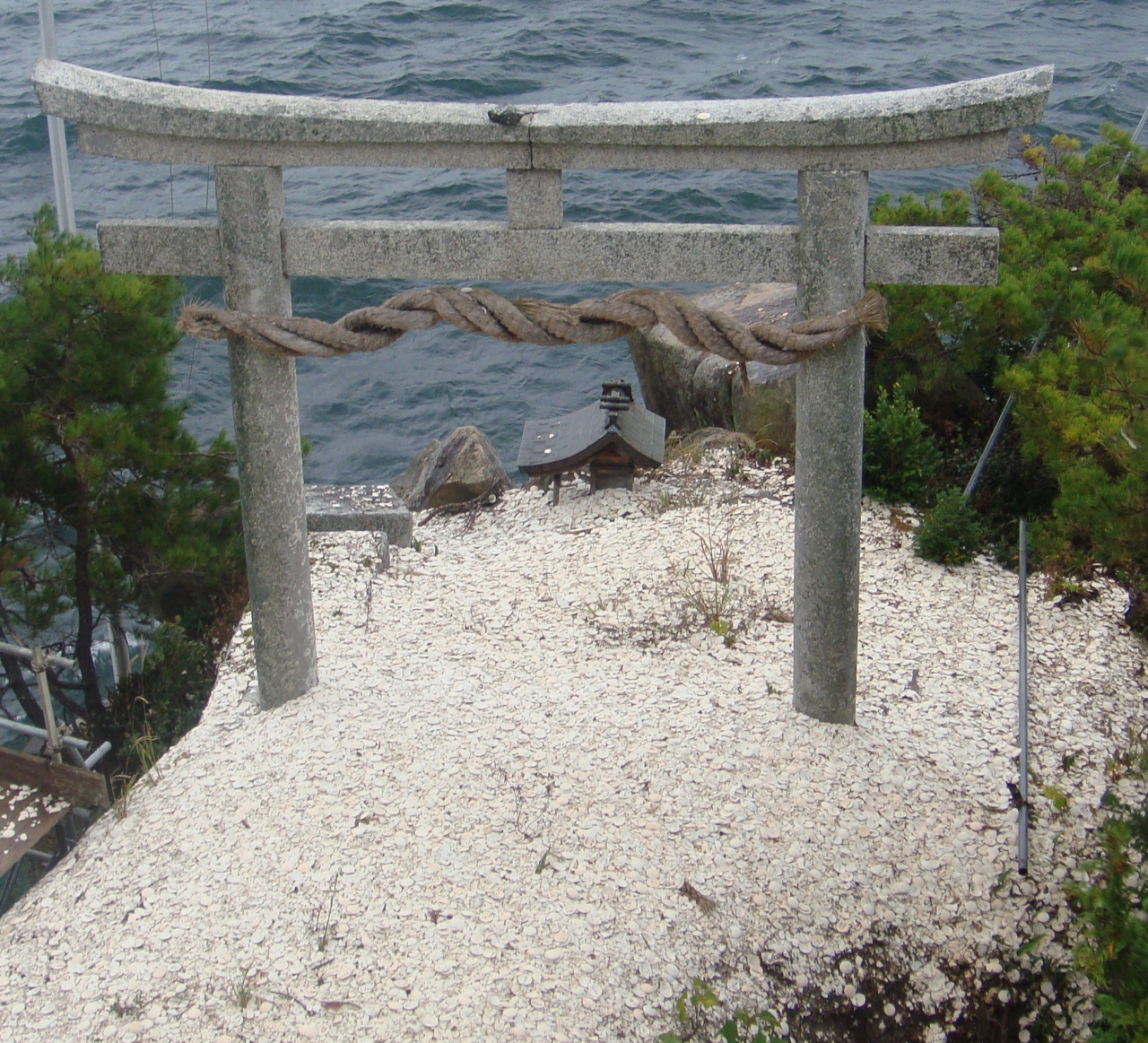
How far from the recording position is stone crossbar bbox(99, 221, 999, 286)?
418cm

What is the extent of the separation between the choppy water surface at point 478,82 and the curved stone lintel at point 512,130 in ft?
26.2

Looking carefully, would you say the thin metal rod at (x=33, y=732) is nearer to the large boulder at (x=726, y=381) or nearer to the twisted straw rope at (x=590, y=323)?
the twisted straw rope at (x=590, y=323)

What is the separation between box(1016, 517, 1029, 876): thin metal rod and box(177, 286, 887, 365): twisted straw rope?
200 centimetres

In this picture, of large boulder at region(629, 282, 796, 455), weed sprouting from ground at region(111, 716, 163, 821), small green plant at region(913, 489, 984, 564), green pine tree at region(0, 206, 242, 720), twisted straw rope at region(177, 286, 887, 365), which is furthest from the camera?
large boulder at region(629, 282, 796, 455)

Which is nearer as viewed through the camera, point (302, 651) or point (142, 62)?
point (302, 651)

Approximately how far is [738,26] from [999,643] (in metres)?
17.8

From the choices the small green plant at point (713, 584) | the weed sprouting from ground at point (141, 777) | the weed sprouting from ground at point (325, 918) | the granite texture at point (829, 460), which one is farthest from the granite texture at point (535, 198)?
the weed sprouting from ground at point (141, 777)

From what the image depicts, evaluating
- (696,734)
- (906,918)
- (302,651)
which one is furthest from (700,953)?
(302,651)

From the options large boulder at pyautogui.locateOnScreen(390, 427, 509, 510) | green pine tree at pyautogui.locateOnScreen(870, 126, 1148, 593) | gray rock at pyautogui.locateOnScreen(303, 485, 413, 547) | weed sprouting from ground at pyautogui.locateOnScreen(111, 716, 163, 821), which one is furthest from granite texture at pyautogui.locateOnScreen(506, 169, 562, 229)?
large boulder at pyautogui.locateOnScreen(390, 427, 509, 510)

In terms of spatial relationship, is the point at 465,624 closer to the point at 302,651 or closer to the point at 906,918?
the point at 302,651

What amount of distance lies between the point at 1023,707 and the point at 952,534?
1.50m

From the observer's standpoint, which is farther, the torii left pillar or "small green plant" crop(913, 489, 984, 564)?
"small green plant" crop(913, 489, 984, 564)

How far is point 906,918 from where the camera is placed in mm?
4227

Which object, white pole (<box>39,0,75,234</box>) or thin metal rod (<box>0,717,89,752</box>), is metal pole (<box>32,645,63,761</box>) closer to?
thin metal rod (<box>0,717,89,752</box>)
